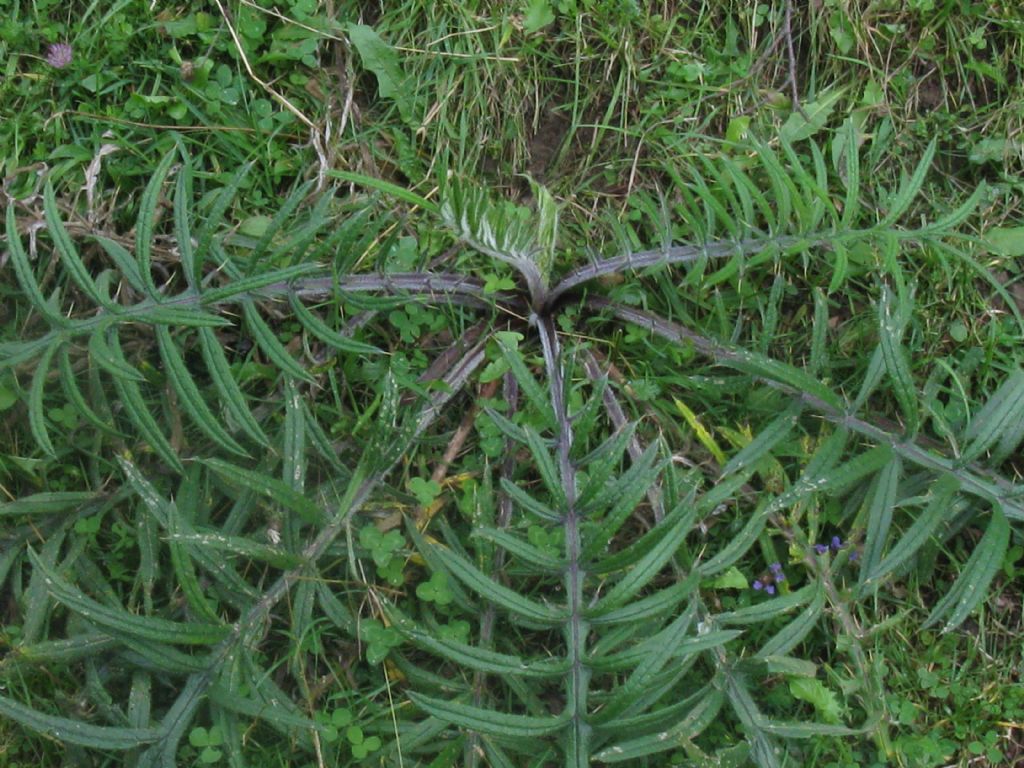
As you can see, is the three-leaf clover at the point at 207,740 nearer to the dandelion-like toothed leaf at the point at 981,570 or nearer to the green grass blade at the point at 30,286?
the green grass blade at the point at 30,286

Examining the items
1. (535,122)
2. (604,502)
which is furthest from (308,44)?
(604,502)

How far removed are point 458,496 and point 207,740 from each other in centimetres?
70

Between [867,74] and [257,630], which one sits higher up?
[867,74]

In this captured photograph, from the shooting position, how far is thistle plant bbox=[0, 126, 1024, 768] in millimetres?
1686

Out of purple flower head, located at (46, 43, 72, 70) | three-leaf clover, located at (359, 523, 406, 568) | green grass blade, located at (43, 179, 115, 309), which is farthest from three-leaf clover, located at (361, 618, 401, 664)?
purple flower head, located at (46, 43, 72, 70)

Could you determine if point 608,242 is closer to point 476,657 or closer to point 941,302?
point 941,302

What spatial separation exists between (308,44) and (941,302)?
1646mm

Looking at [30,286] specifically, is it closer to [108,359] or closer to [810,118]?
[108,359]

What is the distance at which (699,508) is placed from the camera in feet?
6.25

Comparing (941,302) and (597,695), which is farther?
(941,302)

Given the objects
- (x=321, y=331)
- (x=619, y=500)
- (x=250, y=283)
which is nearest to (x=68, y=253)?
(x=250, y=283)

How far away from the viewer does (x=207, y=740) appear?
1880mm

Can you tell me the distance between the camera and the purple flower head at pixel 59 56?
7.43 ft

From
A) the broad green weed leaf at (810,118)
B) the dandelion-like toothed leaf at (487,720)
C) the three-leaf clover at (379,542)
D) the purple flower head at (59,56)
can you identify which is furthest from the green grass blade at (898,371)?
the purple flower head at (59,56)
